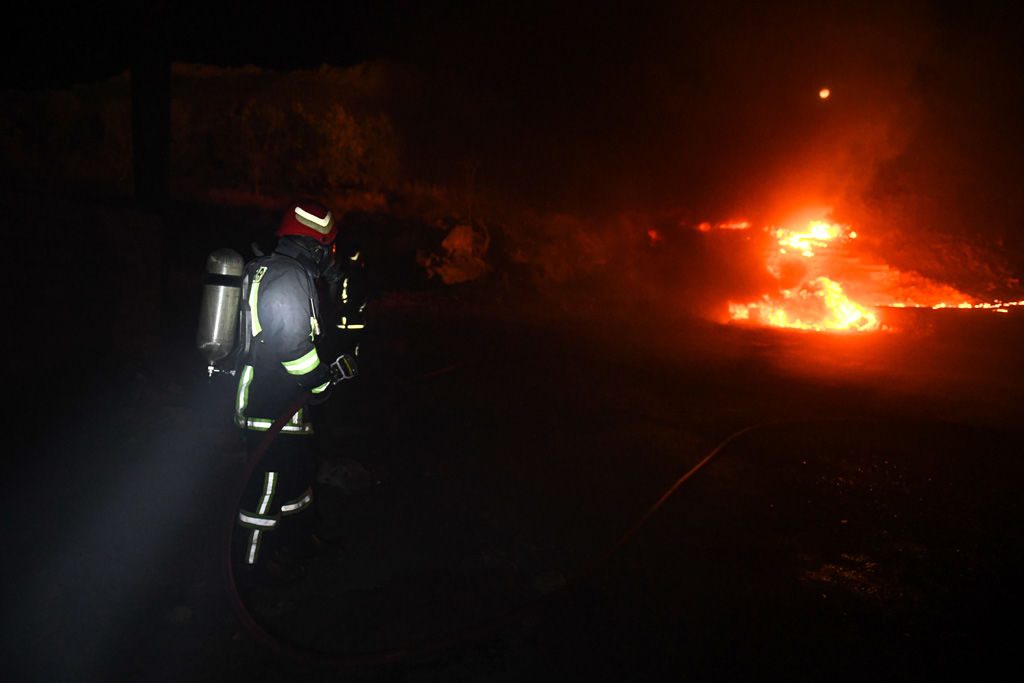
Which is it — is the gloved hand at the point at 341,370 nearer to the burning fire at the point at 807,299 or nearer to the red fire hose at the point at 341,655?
the red fire hose at the point at 341,655

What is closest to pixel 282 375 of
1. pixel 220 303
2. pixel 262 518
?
pixel 220 303

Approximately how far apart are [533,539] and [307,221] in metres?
2.54

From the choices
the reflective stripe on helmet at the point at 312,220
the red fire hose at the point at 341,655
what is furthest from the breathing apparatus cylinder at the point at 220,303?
the red fire hose at the point at 341,655

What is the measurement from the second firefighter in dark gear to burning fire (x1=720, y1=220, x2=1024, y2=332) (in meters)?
14.1

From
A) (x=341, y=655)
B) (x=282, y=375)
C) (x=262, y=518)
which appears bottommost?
(x=341, y=655)

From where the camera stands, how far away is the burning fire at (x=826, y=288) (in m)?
14.9

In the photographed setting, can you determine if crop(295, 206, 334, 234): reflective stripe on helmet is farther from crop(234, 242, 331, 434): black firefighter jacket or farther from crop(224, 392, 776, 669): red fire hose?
crop(224, 392, 776, 669): red fire hose

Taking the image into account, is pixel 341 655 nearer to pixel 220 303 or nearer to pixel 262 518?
pixel 262 518

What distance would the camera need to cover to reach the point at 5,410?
505 centimetres

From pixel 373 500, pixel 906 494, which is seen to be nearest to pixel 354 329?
pixel 373 500

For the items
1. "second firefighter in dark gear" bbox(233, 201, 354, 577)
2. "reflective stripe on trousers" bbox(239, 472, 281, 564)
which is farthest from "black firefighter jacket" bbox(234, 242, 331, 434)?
"reflective stripe on trousers" bbox(239, 472, 281, 564)

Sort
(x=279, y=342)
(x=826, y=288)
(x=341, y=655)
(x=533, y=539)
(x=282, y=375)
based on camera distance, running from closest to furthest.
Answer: (x=341, y=655) → (x=279, y=342) → (x=282, y=375) → (x=533, y=539) → (x=826, y=288)

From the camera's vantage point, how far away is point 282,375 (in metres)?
3.32

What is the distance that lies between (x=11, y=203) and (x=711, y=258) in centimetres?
1799
